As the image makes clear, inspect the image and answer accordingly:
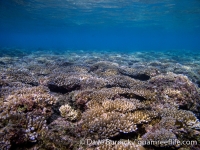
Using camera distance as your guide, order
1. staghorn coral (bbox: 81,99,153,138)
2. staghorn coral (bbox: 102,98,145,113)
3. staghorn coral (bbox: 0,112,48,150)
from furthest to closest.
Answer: staghorn coral (bbox: 102,98,145,113), staghorn coral (bbox: 81,99,153,138), staghorn coral (bbox: 0,112,48,150)

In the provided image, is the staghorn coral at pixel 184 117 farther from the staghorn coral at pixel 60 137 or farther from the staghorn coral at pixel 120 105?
the staghorn coral at pixel 60 137

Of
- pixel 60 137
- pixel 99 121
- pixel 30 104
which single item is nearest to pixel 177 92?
pixel 99 121

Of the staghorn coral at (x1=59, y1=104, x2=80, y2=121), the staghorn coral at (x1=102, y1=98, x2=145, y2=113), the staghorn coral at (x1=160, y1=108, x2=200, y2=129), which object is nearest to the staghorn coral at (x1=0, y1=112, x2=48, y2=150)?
the staghorn coral at (x1=59, y1=104, x2=80, y2=121)

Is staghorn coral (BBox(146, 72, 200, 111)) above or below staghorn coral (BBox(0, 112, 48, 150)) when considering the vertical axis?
above

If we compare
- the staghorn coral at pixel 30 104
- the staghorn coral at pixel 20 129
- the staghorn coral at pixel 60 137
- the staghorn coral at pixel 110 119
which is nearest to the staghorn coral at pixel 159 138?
the staghorn coral at pixel 110 119

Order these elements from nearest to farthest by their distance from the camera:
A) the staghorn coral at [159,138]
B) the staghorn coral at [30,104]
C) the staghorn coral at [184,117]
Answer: the staghorn coral at [159,138] < the staghorn coral at [30,104] < the staghorn coral at [184,117]

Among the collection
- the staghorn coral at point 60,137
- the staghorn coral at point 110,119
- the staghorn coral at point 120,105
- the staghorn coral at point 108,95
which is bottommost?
the staghorn coral at point 60,137

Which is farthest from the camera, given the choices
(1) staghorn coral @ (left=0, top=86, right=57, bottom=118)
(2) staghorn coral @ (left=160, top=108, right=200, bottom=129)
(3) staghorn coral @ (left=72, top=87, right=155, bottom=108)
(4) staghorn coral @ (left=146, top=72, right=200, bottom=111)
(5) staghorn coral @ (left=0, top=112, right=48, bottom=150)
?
(4) staghorn coral @ (left=146, top=72, right=200, bottom=111)

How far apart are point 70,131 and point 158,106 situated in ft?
12.8

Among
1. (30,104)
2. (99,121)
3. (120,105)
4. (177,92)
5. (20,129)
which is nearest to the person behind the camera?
(20,129)

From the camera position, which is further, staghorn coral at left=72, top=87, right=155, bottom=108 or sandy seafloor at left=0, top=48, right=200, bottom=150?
staghorn coral at left=72, top=87, right=155, bottom=108

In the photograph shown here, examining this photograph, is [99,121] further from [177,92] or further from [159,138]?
[177,92]

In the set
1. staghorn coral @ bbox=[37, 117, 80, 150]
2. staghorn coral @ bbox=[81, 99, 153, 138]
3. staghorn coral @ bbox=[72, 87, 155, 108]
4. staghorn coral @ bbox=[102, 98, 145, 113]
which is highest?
staghorn coral @ bbox=[72, 87, 155, 108]

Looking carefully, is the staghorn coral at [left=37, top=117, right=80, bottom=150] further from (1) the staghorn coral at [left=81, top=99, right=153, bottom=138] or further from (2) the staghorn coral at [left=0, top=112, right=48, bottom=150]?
(1) the staghorn coral at [left=81, top=99, right=153, bottom=138]
